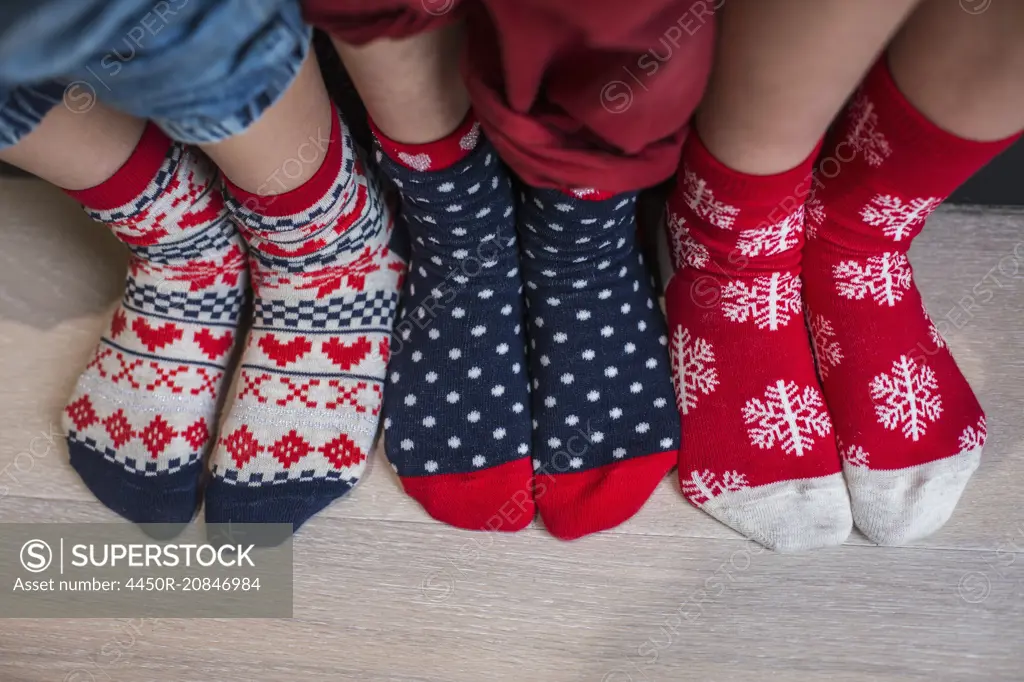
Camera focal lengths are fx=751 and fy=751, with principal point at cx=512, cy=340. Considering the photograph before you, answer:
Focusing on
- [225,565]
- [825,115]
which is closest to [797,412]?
[825,115]

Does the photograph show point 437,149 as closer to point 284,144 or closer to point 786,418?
point 284,144

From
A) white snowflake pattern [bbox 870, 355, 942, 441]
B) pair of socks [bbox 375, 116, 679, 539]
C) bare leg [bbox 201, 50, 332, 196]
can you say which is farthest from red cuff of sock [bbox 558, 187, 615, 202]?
white snowflake pattern [bbox 870, 355, 942, 441]

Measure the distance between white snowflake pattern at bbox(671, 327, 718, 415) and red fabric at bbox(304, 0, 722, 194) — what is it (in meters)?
0.27

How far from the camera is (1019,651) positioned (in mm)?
661

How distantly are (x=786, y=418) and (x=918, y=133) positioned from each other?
10.9 inches

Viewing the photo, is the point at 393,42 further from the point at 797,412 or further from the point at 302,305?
the point at 797,412

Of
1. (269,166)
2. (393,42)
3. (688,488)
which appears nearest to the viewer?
(393,42)

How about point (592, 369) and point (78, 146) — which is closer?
point (78, 146)

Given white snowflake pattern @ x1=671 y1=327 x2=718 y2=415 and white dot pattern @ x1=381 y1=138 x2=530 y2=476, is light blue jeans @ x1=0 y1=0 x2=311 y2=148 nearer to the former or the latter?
white dot pattern @ x1=381 y1=138 x2=530 y2=476

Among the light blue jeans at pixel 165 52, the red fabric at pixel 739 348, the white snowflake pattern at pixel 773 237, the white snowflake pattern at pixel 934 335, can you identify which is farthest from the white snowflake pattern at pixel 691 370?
the light blue jeans at pixel 165 52

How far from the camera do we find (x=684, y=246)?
Result: 0.77 metres

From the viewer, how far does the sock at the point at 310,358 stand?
2.34ft

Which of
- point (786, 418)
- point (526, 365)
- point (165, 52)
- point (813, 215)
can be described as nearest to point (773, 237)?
point (813, 215)

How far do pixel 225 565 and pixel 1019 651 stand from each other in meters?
0.73
